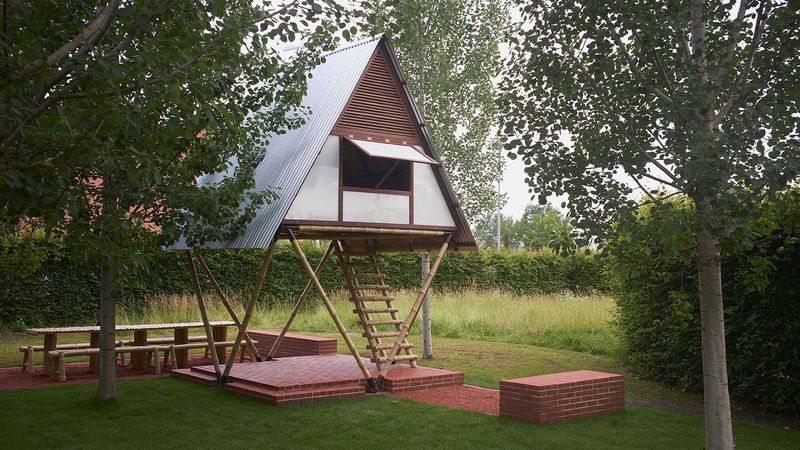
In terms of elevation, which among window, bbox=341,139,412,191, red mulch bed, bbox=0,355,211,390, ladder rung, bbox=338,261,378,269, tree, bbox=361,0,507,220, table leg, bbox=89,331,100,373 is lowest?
red mulch bed, bbox=0,355,211,390

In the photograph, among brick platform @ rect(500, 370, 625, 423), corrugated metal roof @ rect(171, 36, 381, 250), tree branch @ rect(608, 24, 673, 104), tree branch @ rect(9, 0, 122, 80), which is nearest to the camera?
tree branch @ rect(9, 0, 122, 80)

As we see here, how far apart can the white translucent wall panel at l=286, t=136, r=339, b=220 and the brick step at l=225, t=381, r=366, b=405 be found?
2.52 metres

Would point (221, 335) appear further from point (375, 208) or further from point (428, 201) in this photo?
point (428, 201)

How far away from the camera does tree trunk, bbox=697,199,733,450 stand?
6.66 meters

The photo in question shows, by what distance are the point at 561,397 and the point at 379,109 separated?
543 cm

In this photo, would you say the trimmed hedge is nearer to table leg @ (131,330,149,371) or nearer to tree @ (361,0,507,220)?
tree @ (361,0,507,220)

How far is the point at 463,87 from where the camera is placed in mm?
18812

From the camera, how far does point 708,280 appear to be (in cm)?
668

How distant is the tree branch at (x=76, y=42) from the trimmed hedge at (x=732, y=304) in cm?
442

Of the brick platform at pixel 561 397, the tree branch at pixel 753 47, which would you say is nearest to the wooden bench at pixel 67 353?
the brick platform at pixel 561 397

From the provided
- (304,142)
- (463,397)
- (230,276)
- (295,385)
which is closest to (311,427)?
(295,385)

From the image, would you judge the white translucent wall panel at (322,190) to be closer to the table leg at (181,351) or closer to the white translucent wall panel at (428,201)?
the white translucent wall panel at (428,201)

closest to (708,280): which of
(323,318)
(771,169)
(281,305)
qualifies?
(771,169)

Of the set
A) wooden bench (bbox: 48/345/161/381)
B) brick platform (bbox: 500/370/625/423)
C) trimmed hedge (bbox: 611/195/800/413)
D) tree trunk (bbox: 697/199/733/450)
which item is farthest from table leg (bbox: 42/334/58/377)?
tree trunk (bbox: 697/199/733/450)
